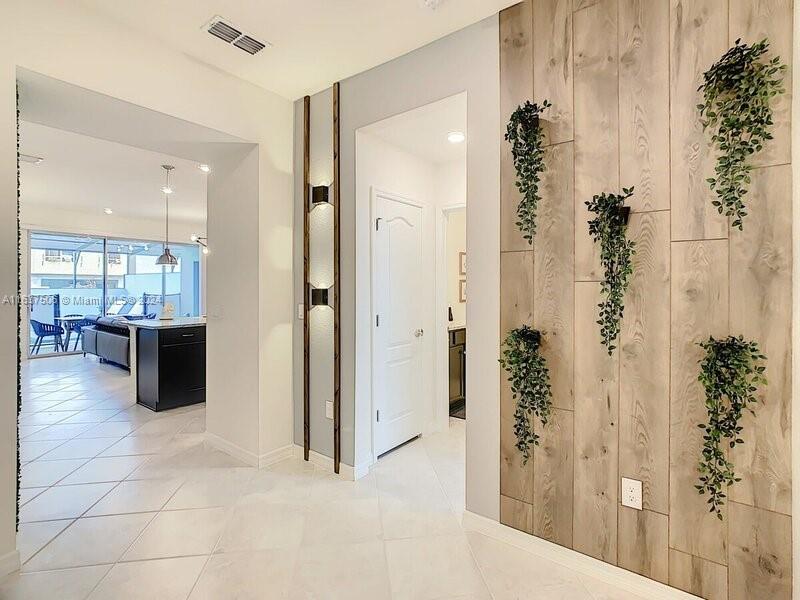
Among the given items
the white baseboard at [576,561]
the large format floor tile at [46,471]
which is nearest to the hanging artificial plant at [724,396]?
the white baseboard at [576,561]

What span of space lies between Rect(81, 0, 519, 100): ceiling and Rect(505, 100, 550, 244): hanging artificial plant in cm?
65

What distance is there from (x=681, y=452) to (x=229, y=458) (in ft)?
10.1

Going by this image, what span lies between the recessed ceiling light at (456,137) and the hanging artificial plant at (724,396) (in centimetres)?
211

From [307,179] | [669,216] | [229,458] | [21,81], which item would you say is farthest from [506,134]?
[229,458]

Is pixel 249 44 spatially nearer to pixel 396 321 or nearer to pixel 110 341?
pixel 396 321


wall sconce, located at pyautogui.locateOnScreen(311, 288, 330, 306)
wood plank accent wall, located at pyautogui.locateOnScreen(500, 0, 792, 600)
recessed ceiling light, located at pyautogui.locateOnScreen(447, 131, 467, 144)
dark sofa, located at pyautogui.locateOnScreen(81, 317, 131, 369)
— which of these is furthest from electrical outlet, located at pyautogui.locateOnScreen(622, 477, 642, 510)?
dark sofa, located at pyautogui.locateOnScreen(81, 317, 131, 369)

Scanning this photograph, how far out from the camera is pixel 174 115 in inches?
106

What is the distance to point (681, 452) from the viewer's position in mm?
1813

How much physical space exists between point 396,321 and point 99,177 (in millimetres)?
5088

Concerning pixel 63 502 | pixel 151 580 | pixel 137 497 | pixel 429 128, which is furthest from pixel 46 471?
pixel 429 128

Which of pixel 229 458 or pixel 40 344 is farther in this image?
pixel 40 344

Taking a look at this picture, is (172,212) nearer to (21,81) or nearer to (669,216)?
(21,81)

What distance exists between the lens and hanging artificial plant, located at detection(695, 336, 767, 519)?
1.61m

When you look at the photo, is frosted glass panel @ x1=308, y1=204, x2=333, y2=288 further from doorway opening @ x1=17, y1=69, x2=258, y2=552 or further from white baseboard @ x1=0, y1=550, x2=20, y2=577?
white baseboard @ x1=0, y1=550, x2=20, y2=577
